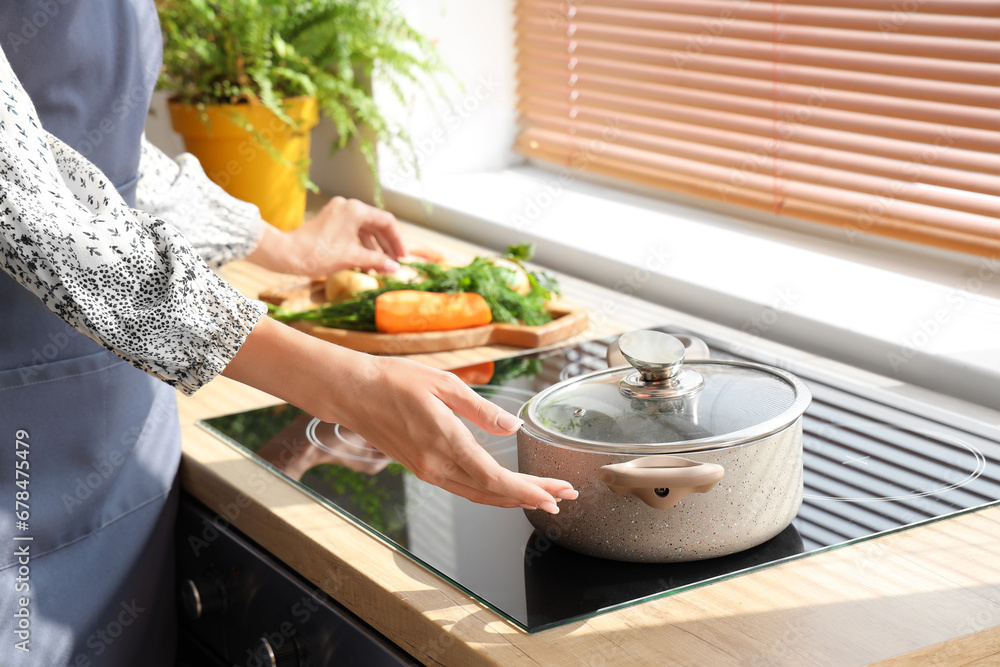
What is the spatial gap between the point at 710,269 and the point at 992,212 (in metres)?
0.39

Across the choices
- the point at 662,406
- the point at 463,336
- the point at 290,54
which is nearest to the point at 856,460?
the point at 662,406

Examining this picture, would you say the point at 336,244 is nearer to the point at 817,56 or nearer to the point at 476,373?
the point at 476,373

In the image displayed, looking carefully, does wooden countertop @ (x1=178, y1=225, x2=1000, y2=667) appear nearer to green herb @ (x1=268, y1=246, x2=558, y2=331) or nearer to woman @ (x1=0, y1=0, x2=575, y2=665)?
Answer: woman @ (x1=0, y1=0, x2=575, y2=665)

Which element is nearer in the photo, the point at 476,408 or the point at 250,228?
the point at 476,408

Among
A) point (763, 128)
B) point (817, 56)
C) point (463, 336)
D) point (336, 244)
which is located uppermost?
point (817, 56)

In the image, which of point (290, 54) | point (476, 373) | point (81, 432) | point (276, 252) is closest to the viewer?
point (81, 432)

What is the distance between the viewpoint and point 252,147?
1.83 metres

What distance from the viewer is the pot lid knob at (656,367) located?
2.44 feet

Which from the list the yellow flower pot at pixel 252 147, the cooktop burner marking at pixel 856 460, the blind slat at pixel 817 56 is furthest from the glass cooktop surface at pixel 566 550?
the yellow flower pot at pixel 252 147

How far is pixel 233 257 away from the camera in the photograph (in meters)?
1.22

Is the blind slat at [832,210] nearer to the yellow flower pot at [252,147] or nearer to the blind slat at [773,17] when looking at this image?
the blind slat at [773,17]

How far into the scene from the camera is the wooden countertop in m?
0.61

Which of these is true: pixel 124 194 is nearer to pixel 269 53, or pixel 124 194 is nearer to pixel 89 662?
pixel 89 662

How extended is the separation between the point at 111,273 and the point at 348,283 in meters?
0.72
